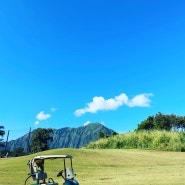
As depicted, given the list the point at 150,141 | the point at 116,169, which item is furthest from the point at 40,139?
the point at 116,169

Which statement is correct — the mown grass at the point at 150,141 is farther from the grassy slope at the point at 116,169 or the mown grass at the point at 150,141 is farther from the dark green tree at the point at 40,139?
the dark green tree at the point at 40,139

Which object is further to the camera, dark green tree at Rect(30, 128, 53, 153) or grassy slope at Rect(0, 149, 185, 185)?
dark green tree at Rect(30, 128, 53, 153)

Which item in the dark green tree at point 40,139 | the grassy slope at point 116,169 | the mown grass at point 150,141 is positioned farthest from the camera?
the dark green tree at point 40,139

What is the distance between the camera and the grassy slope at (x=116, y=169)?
65.4ft

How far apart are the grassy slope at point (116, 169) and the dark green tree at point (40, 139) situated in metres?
25.1

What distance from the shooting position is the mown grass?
3894cm

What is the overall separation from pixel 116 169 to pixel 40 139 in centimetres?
3431

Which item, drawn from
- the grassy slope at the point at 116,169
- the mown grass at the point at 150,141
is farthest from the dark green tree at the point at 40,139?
the grassy slope at the point at 116,169

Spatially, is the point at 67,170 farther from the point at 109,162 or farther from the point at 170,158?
the point at 170,158

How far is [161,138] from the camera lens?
40094 mm

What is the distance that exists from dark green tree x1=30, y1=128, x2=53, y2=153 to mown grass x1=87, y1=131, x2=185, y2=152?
1433 centimetres

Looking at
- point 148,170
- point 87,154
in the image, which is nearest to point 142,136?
point 87,154

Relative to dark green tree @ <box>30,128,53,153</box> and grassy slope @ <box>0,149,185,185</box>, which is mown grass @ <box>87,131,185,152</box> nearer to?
grassy slope @ <box>0,149,185,185</box>

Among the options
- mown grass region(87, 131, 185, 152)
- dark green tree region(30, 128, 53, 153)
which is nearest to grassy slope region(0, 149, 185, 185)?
mown grass region(87, 131, 185, 152)
